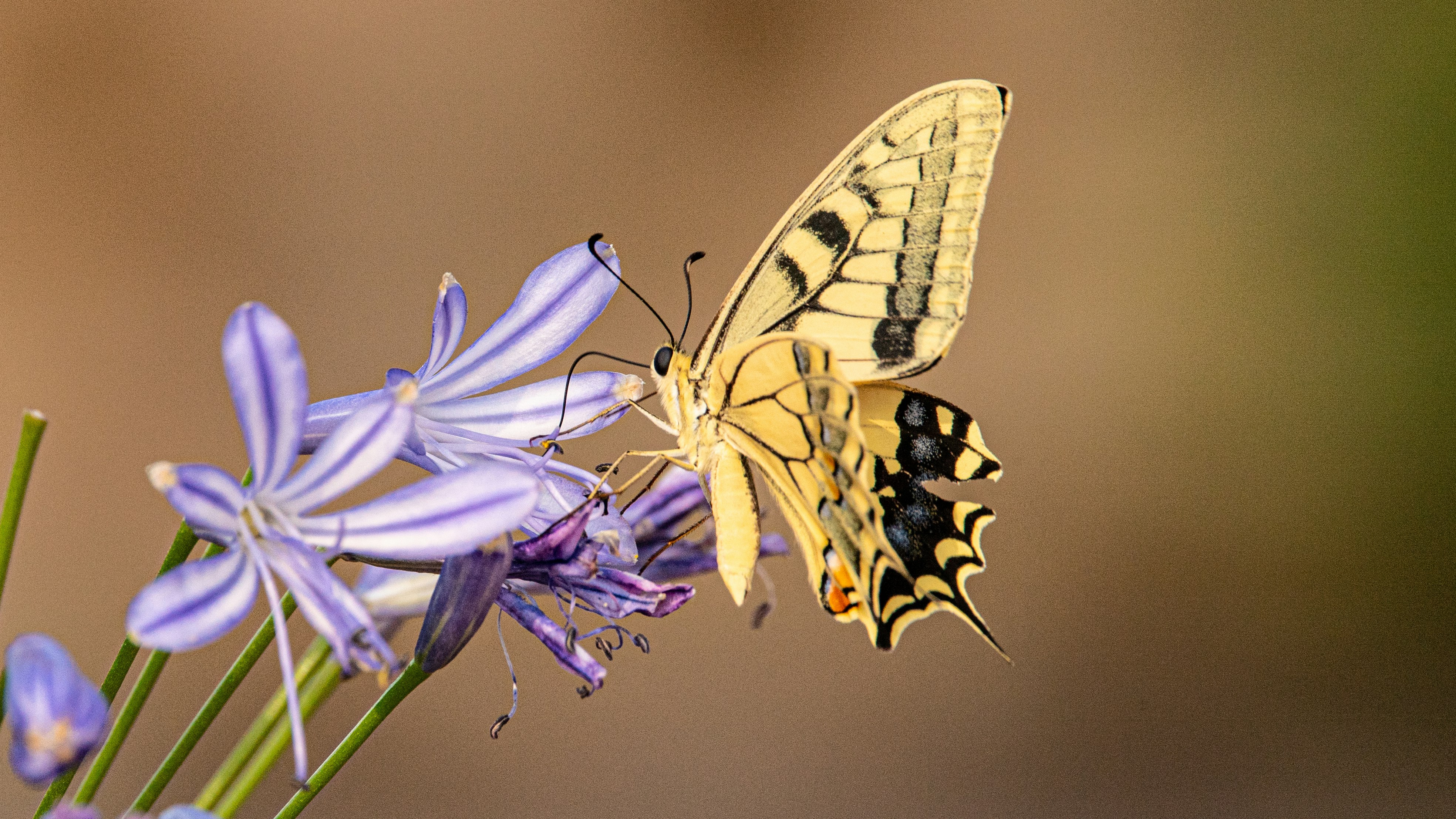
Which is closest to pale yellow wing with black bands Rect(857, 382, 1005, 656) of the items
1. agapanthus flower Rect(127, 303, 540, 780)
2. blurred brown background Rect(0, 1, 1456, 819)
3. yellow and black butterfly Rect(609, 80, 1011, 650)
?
yellow and black butterfly Rect(609, 80, 1011, 650)

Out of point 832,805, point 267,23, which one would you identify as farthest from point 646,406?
point 267,23

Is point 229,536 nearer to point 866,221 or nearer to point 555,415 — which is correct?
point 555,415

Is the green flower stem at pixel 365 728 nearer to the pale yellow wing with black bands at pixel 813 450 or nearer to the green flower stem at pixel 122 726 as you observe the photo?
the green flower stem at pixel 122 726

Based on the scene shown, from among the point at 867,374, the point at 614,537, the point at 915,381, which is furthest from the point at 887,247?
the point at 915,381

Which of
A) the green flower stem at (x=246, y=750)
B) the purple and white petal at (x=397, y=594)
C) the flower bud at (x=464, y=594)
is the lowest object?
the green flower stem at (x=246, y=750)

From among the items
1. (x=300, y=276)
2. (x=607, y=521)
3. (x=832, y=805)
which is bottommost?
(x=832, y=805)

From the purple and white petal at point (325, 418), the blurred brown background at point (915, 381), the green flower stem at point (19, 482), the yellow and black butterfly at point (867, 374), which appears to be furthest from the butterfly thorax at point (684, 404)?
the blurred brown background at point (915, 381)

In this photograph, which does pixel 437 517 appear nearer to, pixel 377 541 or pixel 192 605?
pixel 377 541
